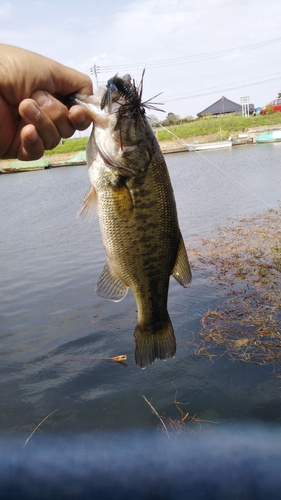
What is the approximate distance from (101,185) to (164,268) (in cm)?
69

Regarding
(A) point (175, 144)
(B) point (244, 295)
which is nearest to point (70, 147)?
(A) point (175, 144)

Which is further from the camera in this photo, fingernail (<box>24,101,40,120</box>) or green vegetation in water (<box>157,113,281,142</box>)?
green vegetation in water (<box>157,113,281,142</box>)

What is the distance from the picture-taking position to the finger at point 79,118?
2.47 m

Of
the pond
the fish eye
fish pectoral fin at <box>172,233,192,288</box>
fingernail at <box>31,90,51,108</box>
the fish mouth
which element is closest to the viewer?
the fish eye

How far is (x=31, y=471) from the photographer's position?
14.4 ft

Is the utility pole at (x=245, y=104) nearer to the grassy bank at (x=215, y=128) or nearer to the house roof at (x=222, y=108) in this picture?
the house roof at (x=222, y=108)

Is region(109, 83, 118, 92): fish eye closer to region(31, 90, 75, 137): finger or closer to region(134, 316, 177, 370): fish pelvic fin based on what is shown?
region(31, 90, 75, 137): finger

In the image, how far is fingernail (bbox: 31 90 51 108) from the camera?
251 centimetres

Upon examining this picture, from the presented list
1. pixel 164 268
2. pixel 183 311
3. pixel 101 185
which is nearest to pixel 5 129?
pixel 101 185

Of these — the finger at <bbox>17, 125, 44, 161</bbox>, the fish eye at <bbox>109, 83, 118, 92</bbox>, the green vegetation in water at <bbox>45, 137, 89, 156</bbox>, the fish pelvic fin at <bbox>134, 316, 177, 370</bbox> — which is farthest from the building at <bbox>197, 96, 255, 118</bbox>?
the fish eye at <bbox>109, 83, 118, 92</bbox>

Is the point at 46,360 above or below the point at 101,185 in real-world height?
below

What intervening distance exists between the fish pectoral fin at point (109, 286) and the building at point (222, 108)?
3166 inches

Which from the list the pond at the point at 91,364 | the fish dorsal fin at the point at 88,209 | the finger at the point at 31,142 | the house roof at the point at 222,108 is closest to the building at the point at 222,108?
the house roof at the point at 222,108

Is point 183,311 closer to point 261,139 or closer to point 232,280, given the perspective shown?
point 232,280
